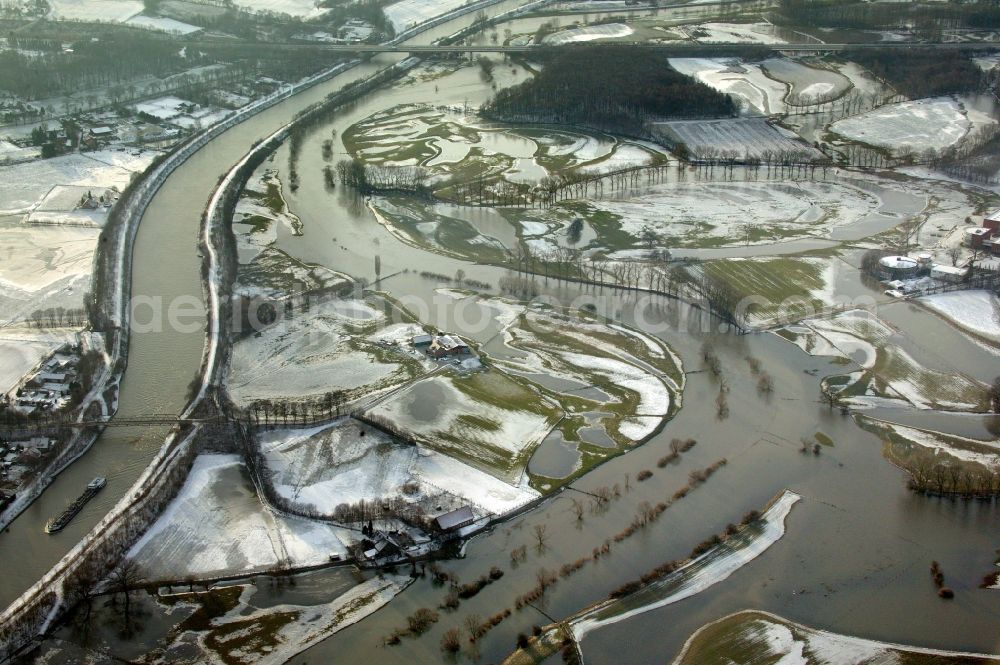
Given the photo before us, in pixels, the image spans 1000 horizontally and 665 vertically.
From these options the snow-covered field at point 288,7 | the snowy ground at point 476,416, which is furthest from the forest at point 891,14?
the snowy ground at point 476,416

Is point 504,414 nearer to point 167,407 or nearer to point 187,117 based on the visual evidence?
point 167,407

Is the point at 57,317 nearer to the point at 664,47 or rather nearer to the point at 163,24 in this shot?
the point at 664,47

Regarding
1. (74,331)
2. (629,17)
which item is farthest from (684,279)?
(629,17)

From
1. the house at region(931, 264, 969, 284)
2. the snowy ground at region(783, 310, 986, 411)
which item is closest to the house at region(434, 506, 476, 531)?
the snowy ground at region(783, 310, 986, 411)

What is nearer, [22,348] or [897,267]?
[22,348]

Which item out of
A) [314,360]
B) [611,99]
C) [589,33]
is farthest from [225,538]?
[589,33]
